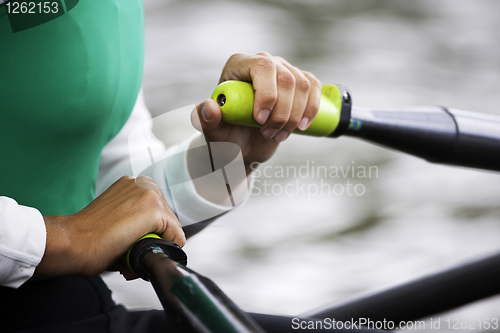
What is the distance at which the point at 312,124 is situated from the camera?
0.37 meters

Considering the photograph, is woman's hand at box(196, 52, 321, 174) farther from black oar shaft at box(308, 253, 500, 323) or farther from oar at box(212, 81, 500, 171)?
black oar shaft at box(308, 253, 500, 323)

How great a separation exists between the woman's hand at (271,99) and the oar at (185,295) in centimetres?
9

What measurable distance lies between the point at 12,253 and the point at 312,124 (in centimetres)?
21

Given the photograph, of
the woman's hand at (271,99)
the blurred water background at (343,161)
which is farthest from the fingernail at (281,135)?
the blurred water background at (343,161)

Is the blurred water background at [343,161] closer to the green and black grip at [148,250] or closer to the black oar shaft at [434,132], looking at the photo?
the black oar shaft at [434,132]

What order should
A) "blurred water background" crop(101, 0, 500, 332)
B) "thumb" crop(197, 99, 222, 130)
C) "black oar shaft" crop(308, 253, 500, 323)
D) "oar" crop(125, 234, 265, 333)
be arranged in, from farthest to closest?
1. "blurred water background" crop(101, 0, 500, 332)
2. "black oar shaft" crop(308, 253, 500, 323)
3. "thumb" crop(197, 99, 222, 130)
4. "oar" crop(125, 234, 265, 333)

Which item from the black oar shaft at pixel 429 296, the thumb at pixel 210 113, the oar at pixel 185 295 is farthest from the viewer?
the black oar shaft at pixel 429 296

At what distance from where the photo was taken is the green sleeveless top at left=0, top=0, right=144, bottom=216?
33 cm

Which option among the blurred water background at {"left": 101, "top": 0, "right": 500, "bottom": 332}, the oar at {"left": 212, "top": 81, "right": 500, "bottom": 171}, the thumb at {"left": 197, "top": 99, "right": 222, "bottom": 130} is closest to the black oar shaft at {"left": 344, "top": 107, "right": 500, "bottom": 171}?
the oar at {"left": 212, "top": 81, "right": 500, "bottom": 171}

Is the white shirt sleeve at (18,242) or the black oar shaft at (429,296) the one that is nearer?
the white shirt sleeve at (18,242)

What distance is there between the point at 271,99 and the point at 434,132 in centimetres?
14

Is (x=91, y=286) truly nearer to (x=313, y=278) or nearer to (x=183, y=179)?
(x=183, y=179)

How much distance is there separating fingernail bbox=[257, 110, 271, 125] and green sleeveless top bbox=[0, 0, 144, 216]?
0.12m

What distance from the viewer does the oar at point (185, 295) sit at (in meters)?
0.19
